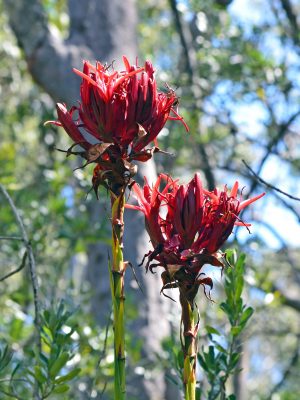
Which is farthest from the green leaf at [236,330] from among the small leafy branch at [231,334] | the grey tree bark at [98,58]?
the grey tree bark at [98,58]

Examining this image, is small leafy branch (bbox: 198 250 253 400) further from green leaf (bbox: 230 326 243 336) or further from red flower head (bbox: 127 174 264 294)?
red flower head (bbox: 127 174 264 294)

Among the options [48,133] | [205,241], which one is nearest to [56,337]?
[205,241]

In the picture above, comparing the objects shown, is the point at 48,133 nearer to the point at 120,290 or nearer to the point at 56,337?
the point at 56,337

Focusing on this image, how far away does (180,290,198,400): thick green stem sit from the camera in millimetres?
1313

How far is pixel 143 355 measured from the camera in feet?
12.1

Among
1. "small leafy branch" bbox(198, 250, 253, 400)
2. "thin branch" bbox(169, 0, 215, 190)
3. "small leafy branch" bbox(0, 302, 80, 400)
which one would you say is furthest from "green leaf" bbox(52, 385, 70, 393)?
"thin branch" bbox(169, 0, 215, 190)

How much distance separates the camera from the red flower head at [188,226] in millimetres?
1313

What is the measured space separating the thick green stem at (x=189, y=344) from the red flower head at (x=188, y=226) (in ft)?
0.15

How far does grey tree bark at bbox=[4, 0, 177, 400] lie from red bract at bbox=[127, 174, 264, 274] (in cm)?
217

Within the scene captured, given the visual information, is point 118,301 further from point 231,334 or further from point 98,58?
point 98,58

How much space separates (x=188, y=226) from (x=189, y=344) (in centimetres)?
20

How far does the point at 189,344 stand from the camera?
4.33 ft

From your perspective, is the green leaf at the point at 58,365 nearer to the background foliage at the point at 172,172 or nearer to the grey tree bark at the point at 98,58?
the background foliage at the point at 172,172

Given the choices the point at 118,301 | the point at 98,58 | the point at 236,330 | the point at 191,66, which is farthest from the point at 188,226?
the point at 191,66
